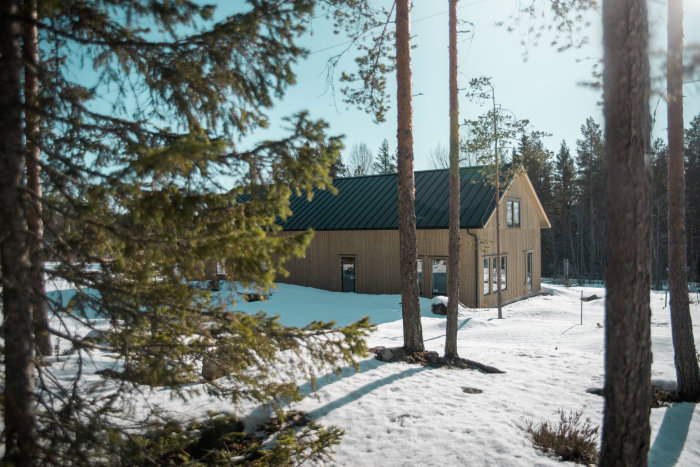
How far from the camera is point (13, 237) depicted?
304 centimetres

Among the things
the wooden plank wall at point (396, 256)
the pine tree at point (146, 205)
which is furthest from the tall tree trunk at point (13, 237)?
the wooden plank wall at point (396, 256)

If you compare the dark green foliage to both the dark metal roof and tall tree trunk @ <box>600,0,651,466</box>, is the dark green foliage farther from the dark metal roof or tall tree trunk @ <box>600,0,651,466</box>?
the dark metal roof

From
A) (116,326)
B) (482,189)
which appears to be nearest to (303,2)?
(116,326)

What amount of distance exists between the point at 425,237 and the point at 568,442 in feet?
46.4

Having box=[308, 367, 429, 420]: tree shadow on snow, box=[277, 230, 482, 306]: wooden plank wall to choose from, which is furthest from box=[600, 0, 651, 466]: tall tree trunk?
box=[277, 230, 482, 306]: wooden plank wall

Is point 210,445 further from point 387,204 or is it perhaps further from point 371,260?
point 387,204

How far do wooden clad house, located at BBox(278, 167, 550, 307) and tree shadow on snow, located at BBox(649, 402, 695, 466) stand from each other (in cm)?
1041

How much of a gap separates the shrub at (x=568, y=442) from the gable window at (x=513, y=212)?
55.4ft

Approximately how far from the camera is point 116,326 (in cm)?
330

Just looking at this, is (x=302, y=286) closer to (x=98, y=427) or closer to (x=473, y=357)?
(x=473, y=357)

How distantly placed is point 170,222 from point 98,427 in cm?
154

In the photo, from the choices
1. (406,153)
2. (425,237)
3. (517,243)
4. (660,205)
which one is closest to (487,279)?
(425,237)

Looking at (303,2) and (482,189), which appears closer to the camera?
(303,2)

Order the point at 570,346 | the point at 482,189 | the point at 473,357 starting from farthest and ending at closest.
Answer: the point at 482,189 < the point at 570,346 < the point at 473,357
